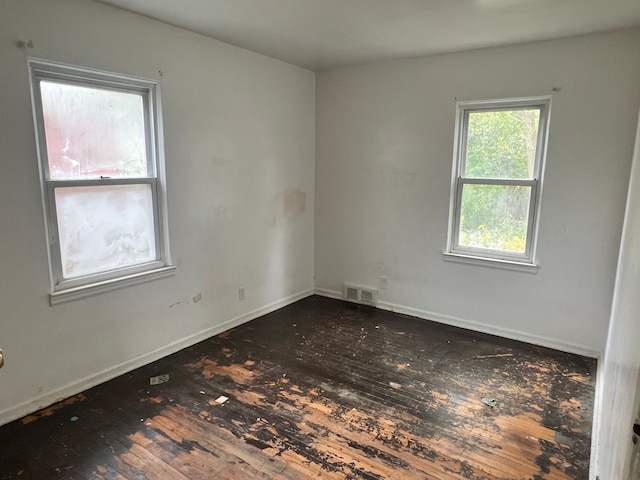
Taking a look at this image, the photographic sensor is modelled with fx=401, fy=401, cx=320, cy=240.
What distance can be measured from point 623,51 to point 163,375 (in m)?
4.11

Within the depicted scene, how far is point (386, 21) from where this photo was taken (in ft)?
9.25

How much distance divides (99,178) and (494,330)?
351cm

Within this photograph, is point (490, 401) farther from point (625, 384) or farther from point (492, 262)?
point (625, 384)

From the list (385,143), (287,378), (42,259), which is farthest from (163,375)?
(385,143)

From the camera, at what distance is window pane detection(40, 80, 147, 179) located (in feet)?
8.18

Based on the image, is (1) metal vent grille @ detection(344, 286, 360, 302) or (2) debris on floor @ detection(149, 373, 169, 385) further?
(1) metal vent grille @ detection(344, 286, 360, 302)

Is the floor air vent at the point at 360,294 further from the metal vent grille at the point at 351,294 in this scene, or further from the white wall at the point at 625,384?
the white wall at the point at 625,384

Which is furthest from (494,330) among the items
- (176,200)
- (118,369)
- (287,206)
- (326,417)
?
(118,369)

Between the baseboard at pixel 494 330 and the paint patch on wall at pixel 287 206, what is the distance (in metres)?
1.36

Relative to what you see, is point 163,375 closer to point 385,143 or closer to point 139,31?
point 139,31

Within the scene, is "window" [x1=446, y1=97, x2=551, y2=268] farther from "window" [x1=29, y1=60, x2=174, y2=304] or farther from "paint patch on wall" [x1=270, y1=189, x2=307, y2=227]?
"window" [x1=29, y1=60, x2=174, y2=304]

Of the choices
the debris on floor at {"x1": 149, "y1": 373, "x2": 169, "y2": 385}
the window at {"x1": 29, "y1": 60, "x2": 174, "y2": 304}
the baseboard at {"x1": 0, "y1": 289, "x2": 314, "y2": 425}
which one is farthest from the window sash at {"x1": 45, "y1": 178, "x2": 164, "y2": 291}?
the debris on floor at {"x1": 149, "y1": 373, "x2": 169, "y2": 385}

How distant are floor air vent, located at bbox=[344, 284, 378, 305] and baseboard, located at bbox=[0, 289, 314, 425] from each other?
2.81 feet

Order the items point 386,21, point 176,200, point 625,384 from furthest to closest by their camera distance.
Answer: point 176,200, point 386,21, point 625,384
